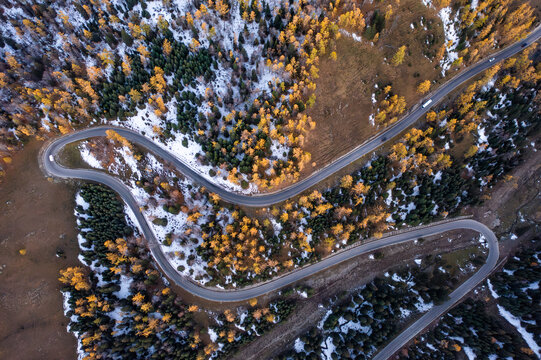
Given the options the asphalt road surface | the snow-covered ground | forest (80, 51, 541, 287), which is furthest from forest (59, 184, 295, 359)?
the snow-covered ground

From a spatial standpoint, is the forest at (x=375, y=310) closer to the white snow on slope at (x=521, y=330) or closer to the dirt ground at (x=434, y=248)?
the dirt ground at (x=434, y=248)

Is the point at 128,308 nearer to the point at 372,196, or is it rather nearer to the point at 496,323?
the point at 372,196

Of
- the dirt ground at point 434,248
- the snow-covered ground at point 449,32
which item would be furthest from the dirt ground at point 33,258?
the snow-covered ground at point 449,32

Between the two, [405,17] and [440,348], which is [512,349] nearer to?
[440,348]

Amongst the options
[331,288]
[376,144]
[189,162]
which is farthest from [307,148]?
[331,288]

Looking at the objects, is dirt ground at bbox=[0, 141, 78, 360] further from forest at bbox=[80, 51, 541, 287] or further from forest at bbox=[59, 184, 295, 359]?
forest at bbox=[80, 51, 541, 287]

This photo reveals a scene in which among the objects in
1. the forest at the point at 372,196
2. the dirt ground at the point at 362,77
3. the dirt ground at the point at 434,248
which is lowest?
the dirt ground at the point at 434,248

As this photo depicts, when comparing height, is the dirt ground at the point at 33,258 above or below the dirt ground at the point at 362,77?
below
